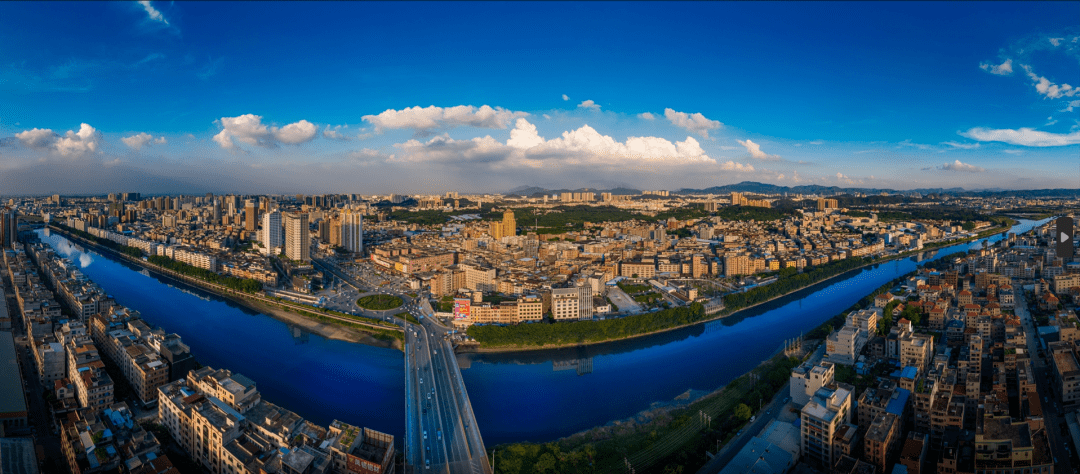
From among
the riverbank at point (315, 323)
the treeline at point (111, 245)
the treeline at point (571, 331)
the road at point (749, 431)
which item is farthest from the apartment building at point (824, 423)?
the treeline at point (111, 245)

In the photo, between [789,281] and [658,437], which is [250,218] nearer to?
[789,281]

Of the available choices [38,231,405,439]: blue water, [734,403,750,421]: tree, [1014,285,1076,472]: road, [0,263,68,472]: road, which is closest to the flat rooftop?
[0,263,68,472]: road

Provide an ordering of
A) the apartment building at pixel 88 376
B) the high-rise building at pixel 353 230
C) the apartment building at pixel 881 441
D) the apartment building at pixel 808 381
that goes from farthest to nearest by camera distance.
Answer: the high-rise building at pixel 353 230 < the apartment building at pixel 808 381 < the apartment building at pixel 88 376 < the apartment building at pixel 881 441

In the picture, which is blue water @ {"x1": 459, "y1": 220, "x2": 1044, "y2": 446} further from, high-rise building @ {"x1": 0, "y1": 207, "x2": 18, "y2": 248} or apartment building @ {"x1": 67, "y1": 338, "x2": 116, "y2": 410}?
high-rise building @ {"x1": 0, "y1": 207, "x2": 18, "y2": 248}

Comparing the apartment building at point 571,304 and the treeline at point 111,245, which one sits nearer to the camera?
the apartment building at point 571,304

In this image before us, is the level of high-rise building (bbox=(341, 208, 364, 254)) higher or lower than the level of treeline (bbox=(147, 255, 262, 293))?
higher

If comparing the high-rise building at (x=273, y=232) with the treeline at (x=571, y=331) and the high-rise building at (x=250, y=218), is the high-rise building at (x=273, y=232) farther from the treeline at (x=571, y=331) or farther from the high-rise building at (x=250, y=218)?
the treeline at (x=571, y=331)
